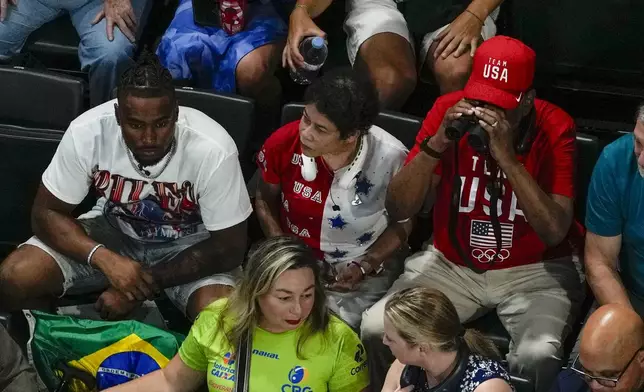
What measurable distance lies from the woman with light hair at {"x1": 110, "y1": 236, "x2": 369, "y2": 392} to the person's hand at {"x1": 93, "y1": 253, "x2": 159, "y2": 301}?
0.41 metres

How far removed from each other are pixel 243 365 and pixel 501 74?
101cm

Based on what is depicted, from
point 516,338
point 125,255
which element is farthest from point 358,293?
point 125,255

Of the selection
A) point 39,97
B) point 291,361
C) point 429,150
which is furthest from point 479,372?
point 39,97

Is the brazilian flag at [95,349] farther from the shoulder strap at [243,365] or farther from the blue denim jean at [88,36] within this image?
the blue denim jean at [88,36]

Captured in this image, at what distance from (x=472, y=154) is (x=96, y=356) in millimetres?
1174

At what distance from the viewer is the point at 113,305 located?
318 centimetres

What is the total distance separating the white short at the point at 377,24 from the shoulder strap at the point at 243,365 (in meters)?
1.24

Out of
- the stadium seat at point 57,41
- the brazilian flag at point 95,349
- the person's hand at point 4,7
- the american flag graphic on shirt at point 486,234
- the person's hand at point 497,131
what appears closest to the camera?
the person's hand at point 497,131

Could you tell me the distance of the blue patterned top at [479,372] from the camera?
252 centimetres

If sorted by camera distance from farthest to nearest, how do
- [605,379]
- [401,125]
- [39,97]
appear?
[39,97] → [401,125] → [605,379]

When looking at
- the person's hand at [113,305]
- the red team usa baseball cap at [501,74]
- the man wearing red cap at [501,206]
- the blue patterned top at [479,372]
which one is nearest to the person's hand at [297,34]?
the man wearing red cap at [501,206]

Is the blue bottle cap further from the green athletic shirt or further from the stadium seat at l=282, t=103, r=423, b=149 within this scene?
the green athletic shirt

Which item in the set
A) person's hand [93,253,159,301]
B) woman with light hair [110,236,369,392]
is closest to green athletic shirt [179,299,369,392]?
woman with light hair [110,236,369,392]

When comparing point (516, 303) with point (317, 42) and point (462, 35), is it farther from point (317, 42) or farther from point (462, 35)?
point (317, 42)
